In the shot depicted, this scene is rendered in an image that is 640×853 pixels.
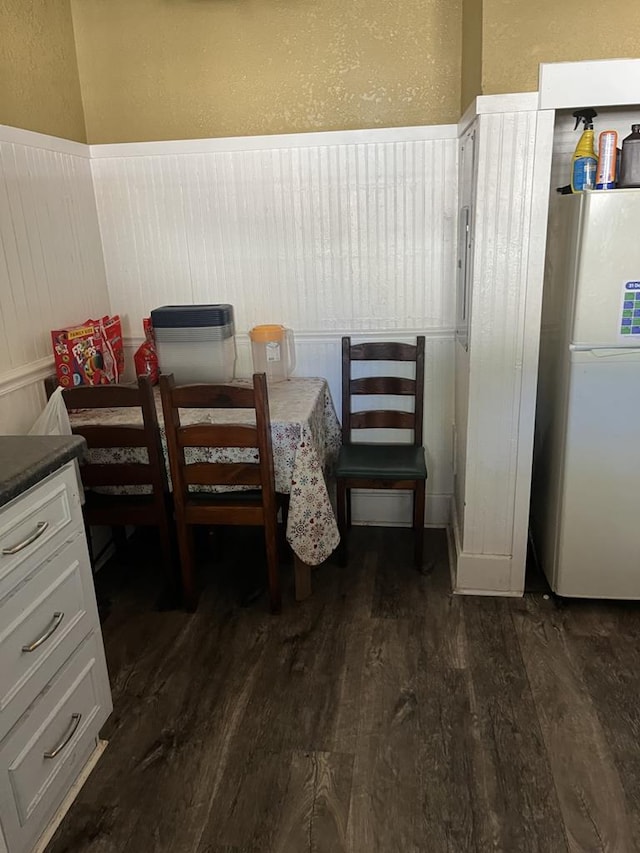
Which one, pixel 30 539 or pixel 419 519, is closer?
pixel 30 539

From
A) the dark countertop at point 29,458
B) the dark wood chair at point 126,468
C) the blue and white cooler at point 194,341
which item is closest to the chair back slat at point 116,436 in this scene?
the dark wood chair at point 126,468

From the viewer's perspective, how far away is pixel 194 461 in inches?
92.5

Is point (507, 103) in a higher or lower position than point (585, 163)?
higher

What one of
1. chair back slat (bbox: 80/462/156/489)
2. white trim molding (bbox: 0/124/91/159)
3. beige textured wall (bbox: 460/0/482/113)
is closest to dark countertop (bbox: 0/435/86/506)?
chair back slat (bbox: 80/462/156/489)

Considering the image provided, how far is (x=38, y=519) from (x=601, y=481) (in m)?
1.84

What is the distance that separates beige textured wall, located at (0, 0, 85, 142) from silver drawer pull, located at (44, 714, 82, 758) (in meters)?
2.06

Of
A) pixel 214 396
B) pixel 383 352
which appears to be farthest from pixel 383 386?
pixel 214 396

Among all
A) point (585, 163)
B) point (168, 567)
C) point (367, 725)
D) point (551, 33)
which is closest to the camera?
point (367, 725)

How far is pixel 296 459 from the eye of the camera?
7.54 ft

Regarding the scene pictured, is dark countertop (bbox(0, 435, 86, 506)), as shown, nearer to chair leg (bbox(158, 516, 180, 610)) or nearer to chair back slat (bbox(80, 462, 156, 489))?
chair back slat (bbox(80, 462, 156, 489))

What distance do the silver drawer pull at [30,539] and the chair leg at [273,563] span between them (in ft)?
3.17

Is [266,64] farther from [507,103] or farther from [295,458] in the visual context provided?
[295,458]

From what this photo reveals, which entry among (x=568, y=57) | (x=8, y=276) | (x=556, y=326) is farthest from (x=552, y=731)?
(x=8, y=276)

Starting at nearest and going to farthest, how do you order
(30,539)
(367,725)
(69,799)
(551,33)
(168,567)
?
1. (30,539)
2. (69,799)
3. (367,725)
4. (551,33)
5. (168,567)
